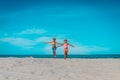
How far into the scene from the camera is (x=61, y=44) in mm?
23000
